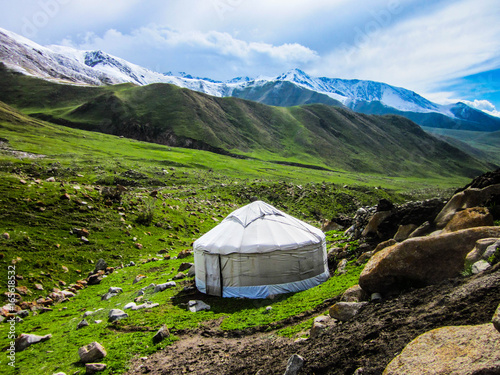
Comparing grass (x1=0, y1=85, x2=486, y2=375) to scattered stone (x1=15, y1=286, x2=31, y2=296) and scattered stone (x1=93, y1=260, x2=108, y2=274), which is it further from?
scattered stone (x1=93, y1=260, x2=108, y2=274)

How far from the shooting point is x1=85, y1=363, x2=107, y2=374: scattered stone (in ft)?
22.1

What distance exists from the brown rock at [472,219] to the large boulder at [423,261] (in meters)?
1.50

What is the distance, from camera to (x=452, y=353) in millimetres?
3672

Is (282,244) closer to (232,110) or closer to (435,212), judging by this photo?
(435,212)

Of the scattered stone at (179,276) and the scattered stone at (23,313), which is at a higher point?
the scattered stone at (179,276)

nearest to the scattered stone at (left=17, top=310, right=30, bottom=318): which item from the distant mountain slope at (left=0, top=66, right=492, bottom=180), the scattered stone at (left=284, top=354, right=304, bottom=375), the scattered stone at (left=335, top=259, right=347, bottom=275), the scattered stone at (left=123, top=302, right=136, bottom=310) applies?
the scattered stone at (left=123, top=302, right=136, bottom=310)

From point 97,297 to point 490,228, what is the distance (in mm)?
13501

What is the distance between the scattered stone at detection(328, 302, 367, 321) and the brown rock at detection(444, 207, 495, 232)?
3.99 m

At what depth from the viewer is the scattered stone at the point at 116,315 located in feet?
31.8

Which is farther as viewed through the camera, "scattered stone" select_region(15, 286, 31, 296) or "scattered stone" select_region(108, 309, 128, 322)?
"scattered stone" select_region(15, 286, 31, 296)

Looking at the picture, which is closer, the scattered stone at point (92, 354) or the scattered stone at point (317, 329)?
the scattered stone at point (317, 329)

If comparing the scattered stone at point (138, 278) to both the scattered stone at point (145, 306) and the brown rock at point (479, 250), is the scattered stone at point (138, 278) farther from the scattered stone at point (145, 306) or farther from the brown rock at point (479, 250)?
the brown rock at point (479, 250)

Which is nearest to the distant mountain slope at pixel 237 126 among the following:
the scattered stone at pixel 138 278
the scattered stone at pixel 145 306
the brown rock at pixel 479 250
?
the scattered stone at pixel 138 278

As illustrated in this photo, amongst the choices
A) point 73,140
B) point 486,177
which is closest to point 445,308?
point 486,177
